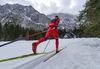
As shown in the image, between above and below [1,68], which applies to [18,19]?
above

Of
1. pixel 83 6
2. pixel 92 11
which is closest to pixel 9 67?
pixel 92 11

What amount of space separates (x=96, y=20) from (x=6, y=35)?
3933 cm

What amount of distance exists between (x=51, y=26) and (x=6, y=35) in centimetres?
3845

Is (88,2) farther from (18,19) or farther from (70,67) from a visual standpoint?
(18,19)

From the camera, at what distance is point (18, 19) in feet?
564

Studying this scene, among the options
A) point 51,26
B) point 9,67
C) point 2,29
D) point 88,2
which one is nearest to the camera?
point 9,67

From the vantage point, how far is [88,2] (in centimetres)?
745

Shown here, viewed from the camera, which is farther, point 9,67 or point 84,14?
point 84,14

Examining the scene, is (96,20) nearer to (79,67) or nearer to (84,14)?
(84,14)

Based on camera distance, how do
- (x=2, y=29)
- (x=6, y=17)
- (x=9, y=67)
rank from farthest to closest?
(x=6, y=17) < (x=2, y=29) < (x=9, y=67)

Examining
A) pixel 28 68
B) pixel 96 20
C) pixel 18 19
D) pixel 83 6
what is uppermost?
pixel 18 19

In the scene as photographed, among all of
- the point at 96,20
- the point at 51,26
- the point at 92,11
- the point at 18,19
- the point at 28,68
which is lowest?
the point at 28,68

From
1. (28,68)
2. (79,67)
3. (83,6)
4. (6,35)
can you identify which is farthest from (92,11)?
(6,35)

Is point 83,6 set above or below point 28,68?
above
